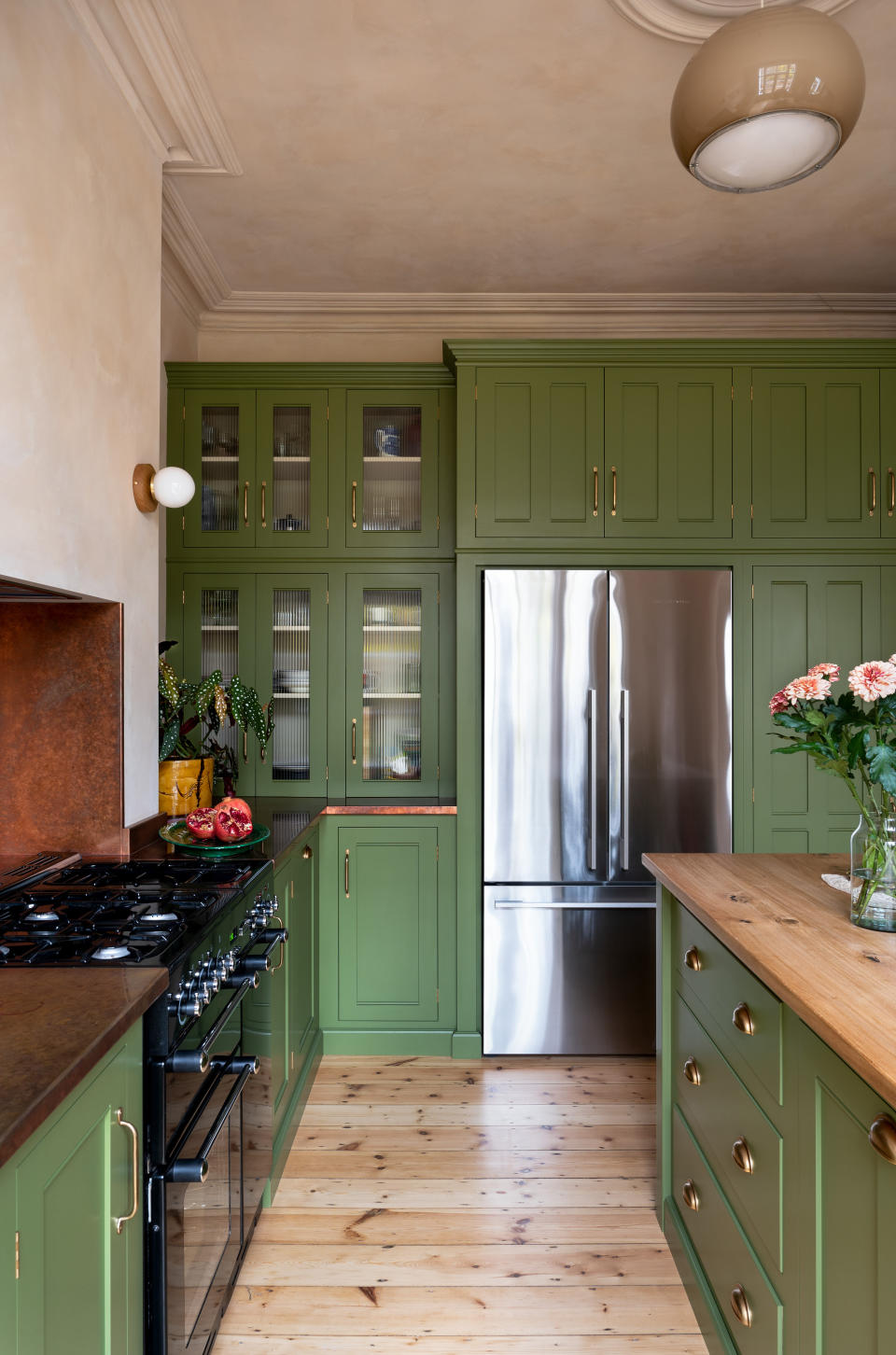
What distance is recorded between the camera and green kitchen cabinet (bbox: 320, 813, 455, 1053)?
3.18m

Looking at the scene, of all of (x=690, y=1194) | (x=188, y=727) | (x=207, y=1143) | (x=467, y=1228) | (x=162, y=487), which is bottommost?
(x=467, y=1228)

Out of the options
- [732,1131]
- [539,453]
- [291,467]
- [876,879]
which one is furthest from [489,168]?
[732,1131]

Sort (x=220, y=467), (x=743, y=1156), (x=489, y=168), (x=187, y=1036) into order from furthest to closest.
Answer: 1. (x=220, y=467)
2. (x=489, y=168)
3. (x=743, y=1156)
4. (x=187, y=1036)

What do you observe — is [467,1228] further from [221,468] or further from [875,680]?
[221,468]

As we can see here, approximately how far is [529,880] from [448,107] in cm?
250

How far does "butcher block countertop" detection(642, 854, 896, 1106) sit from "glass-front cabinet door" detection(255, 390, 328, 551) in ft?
6.46

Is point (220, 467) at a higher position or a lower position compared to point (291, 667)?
higher

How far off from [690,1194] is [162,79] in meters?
3.03

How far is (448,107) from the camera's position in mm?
2383

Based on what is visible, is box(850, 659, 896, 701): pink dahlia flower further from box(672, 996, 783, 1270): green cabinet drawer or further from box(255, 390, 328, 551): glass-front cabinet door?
box(255, 390, 328, 551): glass-front cabinet door

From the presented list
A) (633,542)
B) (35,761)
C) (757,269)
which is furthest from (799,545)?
(35,761)

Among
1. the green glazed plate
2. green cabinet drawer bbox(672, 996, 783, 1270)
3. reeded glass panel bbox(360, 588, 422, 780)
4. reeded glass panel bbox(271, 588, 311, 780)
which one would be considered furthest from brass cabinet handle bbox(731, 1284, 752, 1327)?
reeded glass panel bbox(271, 588, 311, 780)

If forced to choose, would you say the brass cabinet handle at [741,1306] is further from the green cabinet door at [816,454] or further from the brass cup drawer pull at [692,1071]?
the green cabinet door at [816,454]

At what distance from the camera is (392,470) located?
3.44 meters
